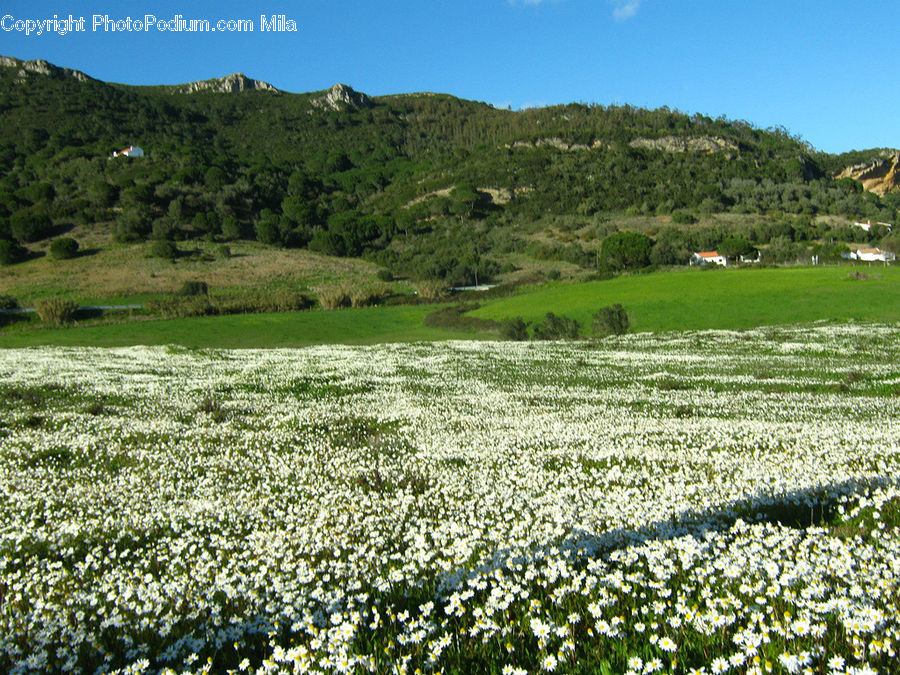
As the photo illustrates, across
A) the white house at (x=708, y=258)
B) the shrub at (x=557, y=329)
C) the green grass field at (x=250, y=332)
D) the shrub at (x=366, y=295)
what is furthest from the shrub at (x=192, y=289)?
the white house at (x=708, y=258)

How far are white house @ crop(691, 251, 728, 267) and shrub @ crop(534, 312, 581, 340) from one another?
213ft

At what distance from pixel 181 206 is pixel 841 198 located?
571 feet

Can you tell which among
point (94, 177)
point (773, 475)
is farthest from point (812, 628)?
point (94, 177)

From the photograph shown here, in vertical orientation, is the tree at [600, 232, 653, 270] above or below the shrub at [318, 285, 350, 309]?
above

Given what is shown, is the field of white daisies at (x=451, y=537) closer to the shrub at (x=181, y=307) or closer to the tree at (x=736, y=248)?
the shrub at (x=181, y=307)

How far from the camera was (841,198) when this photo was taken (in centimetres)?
16525

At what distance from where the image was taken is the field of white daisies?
14.1 feet

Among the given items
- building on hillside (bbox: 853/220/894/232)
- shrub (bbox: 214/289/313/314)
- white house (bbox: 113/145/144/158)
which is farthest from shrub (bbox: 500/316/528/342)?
white house (bbox: 113/145/144/158)

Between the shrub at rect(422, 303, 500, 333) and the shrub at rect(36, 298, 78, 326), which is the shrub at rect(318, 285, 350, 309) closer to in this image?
the shrub at rect(422, 303, 500, 333)

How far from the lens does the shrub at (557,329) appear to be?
51.8 meters

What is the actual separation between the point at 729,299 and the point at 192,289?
71.0 metres

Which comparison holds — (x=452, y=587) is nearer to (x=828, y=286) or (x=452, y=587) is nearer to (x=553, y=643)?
(x=553, y=643)

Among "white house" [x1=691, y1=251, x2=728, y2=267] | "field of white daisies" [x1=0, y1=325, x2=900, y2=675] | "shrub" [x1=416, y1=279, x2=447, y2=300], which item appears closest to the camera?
"field of white daisies" [x1=0, y1=325, x2=900, y2=675]

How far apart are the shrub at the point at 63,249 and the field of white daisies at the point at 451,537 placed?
107872 mm
